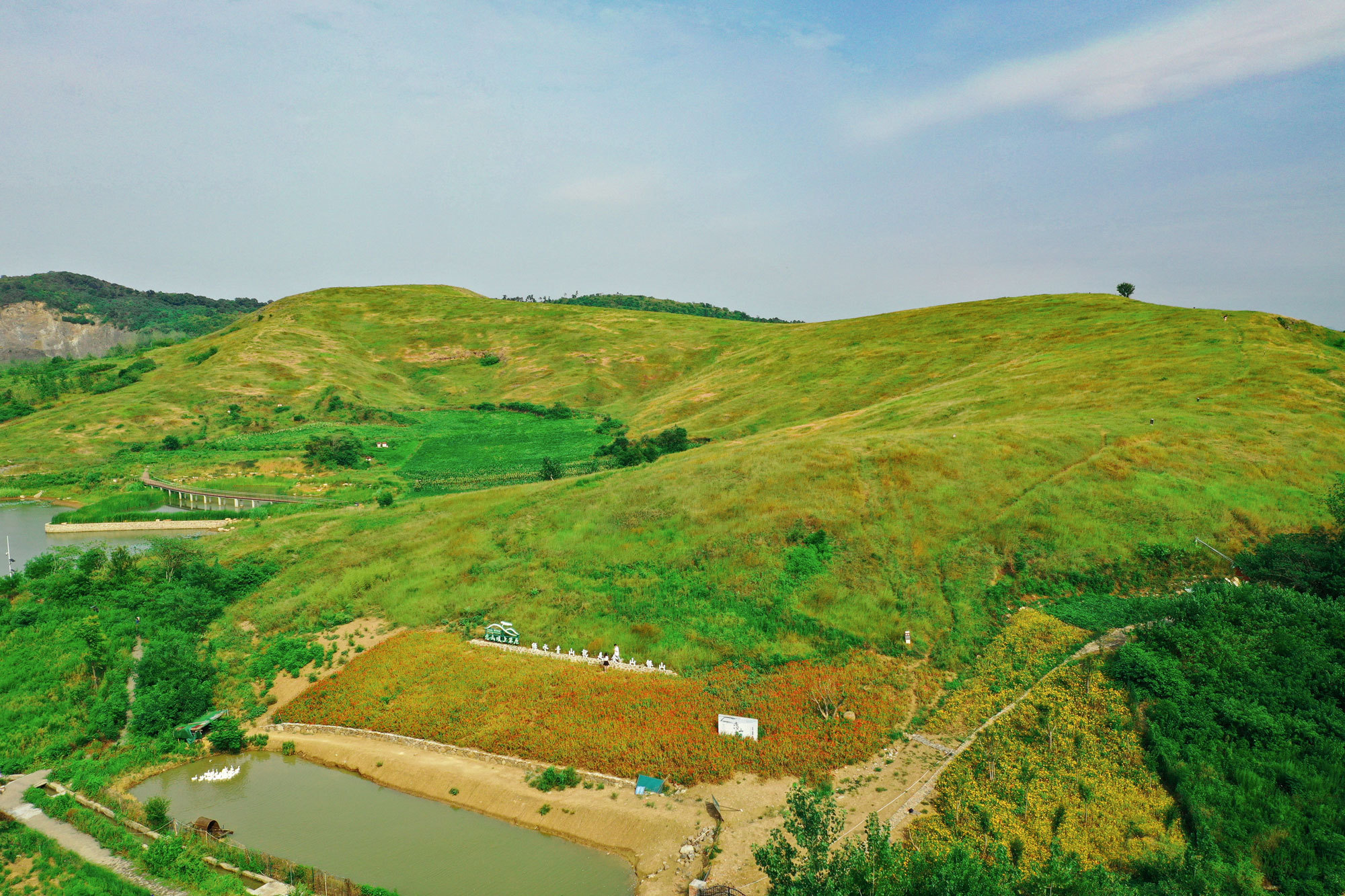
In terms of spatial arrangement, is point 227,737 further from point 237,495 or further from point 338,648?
point 237,495

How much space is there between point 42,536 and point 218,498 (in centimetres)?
1643

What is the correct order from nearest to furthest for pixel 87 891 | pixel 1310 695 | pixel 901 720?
pixel 87 891 → pixel 1310 695 → pixel 901 720

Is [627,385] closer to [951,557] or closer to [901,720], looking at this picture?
[951,557]

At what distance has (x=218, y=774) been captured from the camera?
99.8 ft

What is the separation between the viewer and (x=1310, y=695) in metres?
25.2

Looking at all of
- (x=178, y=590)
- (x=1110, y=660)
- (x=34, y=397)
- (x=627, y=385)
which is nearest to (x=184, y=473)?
(x=178, y=590)

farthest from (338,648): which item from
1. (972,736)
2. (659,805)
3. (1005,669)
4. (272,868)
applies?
(1005,669)

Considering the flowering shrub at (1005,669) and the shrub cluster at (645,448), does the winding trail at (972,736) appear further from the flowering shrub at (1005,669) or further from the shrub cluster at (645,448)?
the shrub cluster at (645,448)

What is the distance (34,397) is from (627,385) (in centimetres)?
11453

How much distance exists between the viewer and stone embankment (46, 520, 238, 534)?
72.9 m

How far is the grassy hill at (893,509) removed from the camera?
3816cm

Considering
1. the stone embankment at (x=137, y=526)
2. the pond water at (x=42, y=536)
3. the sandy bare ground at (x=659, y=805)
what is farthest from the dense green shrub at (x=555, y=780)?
the stone embankment at (x=137, y=526)

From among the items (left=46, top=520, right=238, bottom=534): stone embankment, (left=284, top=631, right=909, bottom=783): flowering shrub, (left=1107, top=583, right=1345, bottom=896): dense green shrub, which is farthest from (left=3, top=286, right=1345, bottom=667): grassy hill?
(left=46, top=520, right=238, bottom=534): stone embankment

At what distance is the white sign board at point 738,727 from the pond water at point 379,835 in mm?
7290
